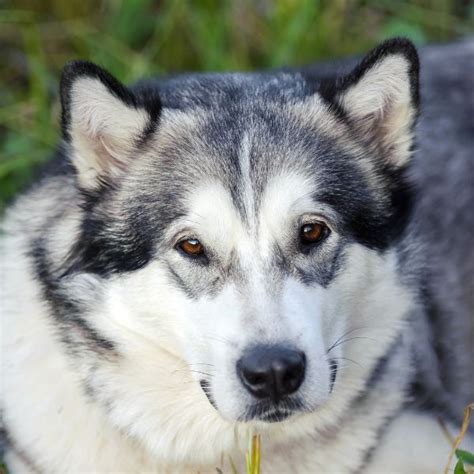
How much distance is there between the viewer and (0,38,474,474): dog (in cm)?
343

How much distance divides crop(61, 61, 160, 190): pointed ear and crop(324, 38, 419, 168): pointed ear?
2.44 ft

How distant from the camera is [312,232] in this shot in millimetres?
3545

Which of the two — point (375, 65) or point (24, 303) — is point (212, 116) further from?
point (24, 303)

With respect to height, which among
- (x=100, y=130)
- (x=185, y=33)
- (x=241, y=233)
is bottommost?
(x=241, y=233)

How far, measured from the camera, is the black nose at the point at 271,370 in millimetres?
3223

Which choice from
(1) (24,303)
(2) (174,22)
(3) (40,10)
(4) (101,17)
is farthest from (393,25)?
(1) (24,303)

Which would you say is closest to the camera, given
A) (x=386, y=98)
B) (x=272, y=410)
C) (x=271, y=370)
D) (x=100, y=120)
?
(x=271, y=370)

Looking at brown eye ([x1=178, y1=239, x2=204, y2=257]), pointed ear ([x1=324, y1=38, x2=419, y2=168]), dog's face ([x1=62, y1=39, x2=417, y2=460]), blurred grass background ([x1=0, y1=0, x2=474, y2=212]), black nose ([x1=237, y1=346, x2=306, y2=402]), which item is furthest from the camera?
blurred grass background ([x1=0, y1=0, x2=474, y2=212])

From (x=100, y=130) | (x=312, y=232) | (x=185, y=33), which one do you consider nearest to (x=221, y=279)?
(x=312, y=232)

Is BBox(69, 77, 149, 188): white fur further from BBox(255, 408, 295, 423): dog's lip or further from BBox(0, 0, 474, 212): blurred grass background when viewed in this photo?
BBox(0, 0, 474, 212): blurred grass background

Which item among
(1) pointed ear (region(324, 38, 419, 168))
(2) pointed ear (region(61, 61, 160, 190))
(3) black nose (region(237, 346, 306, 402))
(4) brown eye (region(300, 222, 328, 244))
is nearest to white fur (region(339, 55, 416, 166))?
(1) pointed ear (region(324, 38, 419, 168))

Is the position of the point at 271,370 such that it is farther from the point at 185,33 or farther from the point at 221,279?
the point at 185,33

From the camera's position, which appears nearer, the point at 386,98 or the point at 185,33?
the point at 386,98

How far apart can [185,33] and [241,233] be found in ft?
12.5
